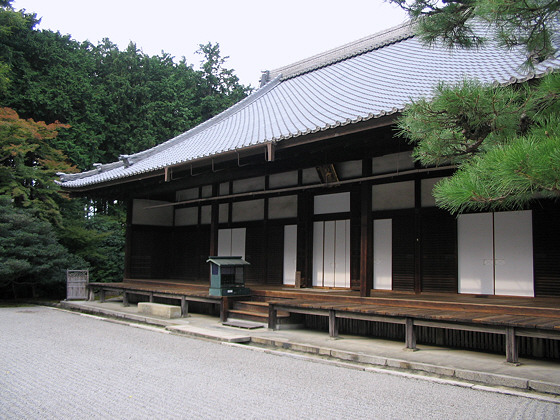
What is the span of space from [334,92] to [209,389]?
30.2 feet

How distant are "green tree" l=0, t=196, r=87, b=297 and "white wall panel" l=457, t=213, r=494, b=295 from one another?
11778 millimetres

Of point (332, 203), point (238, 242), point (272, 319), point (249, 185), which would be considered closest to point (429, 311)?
point (272, 319)

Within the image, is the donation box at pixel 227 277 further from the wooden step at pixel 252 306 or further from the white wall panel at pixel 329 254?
the white wall panel at pixel 329 254

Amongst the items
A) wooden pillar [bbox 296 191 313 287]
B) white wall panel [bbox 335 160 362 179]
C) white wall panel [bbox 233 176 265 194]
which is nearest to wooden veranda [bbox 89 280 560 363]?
wooden pillar [bbox 296 191 313 287]

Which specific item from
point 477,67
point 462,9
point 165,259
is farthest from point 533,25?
point 165,259

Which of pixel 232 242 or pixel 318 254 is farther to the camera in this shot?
pixel 232 242

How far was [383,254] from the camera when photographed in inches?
383

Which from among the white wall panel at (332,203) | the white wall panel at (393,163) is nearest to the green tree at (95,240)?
the white wall panel at (332,203)

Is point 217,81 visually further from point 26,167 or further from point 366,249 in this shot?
point 366,249

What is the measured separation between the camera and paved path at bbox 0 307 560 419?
162 inches

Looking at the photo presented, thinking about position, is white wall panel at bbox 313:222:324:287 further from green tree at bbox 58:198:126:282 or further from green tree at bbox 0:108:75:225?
green tree at bbox 58:198:126:282

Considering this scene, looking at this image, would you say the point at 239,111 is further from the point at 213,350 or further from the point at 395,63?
the point at 213,350

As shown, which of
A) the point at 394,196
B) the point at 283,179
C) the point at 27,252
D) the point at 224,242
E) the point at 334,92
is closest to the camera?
the point at 394,196

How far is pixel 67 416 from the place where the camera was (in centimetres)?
397
